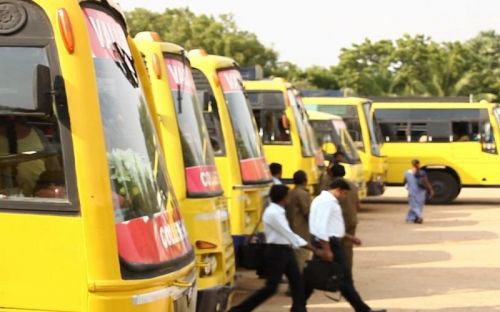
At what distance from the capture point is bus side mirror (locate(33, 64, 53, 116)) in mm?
4641

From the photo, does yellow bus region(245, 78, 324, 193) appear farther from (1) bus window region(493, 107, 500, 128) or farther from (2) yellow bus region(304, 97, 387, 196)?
(1) bus window region(493, 107, 500, 128)

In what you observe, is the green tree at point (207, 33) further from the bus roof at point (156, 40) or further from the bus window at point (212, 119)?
the bus roof at point (156, 40)

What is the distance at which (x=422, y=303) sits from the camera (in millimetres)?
12047

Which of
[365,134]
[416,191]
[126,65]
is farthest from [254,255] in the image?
[365,134]

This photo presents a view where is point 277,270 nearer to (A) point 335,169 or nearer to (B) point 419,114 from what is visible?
(A) point 335,169

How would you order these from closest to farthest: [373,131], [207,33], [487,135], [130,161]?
[130,161] → [373,131] → [487,135] → [207,33]

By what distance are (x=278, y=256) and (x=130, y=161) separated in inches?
185

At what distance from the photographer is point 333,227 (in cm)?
1026

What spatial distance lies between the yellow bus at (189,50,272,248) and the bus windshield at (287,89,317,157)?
5.45m

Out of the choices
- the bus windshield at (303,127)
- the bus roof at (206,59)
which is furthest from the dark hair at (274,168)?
the bus windshield at (303,127)

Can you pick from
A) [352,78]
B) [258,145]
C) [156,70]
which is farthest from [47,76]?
[352,78]

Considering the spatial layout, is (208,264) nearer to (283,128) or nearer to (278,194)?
(278,194)

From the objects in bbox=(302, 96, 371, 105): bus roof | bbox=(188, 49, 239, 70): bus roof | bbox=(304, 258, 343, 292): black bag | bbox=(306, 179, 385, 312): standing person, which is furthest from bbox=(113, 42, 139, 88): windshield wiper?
bbox=(302, 96, 371, 105): bus roof

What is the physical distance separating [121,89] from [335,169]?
6.13 meters
